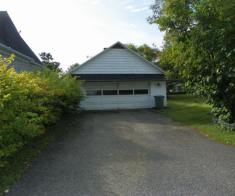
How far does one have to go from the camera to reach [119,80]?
68.2 feet

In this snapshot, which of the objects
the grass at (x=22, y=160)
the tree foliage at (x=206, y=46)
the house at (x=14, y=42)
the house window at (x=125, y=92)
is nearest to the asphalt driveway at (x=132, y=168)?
the grass at (x=22, y=160)

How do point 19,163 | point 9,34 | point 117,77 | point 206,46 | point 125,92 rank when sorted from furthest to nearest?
1. point 125,92
2. point 117,77
3. point 9,34
4. point 206,46
5. point 19,163

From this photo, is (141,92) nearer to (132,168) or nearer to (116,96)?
(116,96)

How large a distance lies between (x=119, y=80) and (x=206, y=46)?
1136cm

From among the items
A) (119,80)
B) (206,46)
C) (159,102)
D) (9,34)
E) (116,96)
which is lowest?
(159,102)

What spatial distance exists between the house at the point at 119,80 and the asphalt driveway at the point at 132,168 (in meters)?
11.7

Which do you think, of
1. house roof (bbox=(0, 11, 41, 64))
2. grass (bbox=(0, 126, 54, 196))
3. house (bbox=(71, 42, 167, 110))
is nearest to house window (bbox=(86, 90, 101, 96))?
house (bbox=(71, 42, 167, 110))

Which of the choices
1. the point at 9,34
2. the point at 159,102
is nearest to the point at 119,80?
the point at 159,102

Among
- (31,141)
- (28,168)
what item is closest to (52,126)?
(31,141)

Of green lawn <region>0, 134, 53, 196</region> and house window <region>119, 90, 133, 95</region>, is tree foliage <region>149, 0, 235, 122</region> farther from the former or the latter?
house window <region>119, 90, 133, 95</region>

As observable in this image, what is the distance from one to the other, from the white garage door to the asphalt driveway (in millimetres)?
11666

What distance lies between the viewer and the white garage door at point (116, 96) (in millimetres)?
20984

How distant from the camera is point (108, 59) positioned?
2177cm

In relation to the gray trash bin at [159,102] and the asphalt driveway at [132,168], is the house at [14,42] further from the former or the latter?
the gray trash bin at [159,102]
